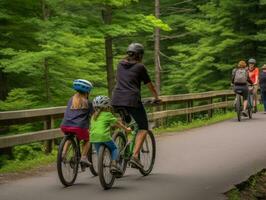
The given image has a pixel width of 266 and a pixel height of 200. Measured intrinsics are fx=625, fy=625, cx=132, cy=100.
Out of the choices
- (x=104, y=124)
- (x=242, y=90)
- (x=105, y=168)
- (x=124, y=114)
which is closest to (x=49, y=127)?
(x=124, y=114)

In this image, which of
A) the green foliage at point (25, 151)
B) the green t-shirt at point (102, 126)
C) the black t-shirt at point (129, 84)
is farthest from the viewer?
the green foliage at point (25, 151)

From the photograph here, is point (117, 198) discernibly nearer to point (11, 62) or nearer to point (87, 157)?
point (87, 157)

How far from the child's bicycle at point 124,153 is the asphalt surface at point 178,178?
0.16 m

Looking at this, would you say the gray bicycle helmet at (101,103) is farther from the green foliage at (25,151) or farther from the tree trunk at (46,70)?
the tree trunk at (46,70)

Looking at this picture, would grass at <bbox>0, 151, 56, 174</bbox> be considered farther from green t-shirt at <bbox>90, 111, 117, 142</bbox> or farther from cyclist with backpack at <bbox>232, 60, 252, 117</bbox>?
cyclist with backpack at <bbox>232, 60, 252, 117</bbox>

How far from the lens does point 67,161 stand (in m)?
9.23

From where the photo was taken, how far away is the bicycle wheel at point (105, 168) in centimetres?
877

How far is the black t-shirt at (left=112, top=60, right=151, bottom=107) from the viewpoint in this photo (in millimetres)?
9625

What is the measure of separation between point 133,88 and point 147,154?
4.42 feet

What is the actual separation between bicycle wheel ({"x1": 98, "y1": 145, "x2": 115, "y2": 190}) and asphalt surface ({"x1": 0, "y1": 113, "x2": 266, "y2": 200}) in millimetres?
119

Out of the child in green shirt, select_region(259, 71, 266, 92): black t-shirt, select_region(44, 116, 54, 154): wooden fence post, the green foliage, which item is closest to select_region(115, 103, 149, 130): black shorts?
the child in green shirt

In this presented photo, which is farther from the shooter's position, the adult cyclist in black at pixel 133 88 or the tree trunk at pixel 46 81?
the tree trunk at pixel 46 81

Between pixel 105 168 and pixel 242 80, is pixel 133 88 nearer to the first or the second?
pixel 105 168

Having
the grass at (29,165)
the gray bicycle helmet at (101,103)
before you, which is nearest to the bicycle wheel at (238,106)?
the grass at (29,165)
